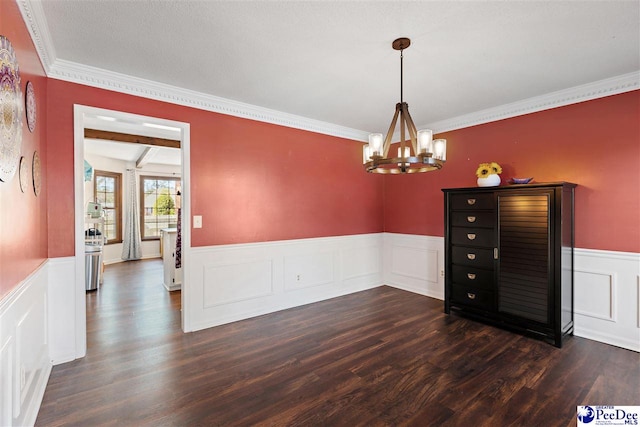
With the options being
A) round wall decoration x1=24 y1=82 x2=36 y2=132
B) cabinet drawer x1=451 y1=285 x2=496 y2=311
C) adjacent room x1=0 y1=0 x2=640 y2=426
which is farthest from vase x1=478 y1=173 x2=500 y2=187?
round wall decoration x1=24 y1=82 x2=36 y2=132

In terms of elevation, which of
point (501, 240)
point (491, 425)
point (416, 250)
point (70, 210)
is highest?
point (70, 210)

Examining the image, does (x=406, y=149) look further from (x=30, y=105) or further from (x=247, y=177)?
(x=30, y=105)

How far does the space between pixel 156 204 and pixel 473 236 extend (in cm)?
792

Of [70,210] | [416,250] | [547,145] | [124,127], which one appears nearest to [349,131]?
[416,250]

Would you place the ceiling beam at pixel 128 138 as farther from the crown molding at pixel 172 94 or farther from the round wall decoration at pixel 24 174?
the round wall decoration at pixel 24 174

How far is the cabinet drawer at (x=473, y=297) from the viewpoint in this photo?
11.2 feet

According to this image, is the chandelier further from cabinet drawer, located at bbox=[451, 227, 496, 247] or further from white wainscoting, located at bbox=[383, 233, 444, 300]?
white wainscoting, located at bbox=[383, 233, 444, 300]

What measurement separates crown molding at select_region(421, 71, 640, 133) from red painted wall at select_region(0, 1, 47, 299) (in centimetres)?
434

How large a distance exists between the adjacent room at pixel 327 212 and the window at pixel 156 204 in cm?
369

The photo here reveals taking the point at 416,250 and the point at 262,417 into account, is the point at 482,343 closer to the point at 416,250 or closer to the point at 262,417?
the point at 416,250

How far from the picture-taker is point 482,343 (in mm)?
3010

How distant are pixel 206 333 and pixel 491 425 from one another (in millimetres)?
2655

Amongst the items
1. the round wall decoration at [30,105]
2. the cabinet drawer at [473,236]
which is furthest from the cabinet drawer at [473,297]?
the round wall decoration at [30,105]

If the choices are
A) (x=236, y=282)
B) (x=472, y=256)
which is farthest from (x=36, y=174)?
(x=472, y=256)
